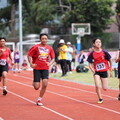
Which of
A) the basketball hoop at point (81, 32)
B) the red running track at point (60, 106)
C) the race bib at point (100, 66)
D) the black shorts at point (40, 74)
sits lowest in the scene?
the red running track at point (60, 106)

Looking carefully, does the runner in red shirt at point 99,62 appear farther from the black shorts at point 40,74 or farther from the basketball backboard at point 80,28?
the basketball backboard at point 80,28

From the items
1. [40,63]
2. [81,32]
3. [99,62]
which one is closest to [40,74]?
[40,63]

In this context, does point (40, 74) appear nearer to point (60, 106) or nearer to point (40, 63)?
point (40, 63)

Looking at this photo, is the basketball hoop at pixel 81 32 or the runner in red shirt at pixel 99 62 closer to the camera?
the runner in red shirt at pixel 99 62

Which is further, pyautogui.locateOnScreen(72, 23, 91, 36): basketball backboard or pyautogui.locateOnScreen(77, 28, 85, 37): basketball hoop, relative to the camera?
pyautogui.locateOnScreen(72, 23, 91, 36): basketball backboard

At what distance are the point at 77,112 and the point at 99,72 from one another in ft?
7.16

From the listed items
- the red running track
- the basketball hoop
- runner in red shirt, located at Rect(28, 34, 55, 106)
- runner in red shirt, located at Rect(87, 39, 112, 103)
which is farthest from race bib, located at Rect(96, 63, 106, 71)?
the basketball hoop

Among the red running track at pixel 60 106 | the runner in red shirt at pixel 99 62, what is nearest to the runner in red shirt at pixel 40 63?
the red running track at pixel 60 106

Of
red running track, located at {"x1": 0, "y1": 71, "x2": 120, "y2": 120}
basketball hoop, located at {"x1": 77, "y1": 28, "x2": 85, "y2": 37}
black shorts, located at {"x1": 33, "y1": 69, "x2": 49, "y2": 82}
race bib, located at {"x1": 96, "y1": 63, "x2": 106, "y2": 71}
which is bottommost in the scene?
red running track, located at {"x1": 0, "y1": 71, "x2": 120, "y2": 120}

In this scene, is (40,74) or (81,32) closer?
(40,74)

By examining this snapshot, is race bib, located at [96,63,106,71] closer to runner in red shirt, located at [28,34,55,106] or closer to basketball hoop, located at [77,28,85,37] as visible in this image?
runner in red shirt, located at [28,34,55,106]

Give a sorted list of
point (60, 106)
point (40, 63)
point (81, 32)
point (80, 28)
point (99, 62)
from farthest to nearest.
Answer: point (80, 28) → point (81, 32) → point (99, 62) → point (40, 63) → point (60, 106)

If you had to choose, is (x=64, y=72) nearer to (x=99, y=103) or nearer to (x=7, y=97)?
(x=7, y=97)

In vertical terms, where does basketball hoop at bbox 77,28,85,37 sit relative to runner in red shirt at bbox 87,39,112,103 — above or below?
above
